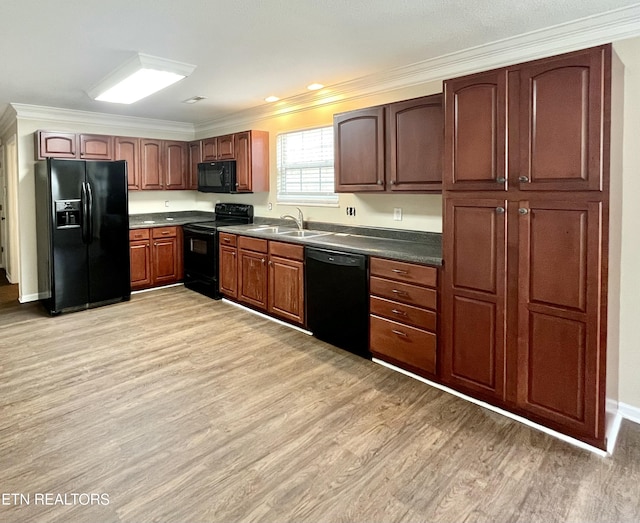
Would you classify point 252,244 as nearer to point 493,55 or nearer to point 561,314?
point 493,55

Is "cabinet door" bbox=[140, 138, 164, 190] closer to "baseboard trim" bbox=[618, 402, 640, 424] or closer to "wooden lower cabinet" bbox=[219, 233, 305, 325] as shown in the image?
"wooden lower cabinet" bbox=[219, 233, 305, 325]

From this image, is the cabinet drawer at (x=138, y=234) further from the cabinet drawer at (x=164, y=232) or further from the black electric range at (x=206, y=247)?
the black electric range at (x=206, y=247)

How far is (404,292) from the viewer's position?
122 inches

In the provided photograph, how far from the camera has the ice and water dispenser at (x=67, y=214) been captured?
4641 millimetres

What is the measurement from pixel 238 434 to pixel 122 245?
11.4 feet

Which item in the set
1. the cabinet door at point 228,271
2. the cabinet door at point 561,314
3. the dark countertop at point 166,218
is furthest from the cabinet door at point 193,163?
the cabinet door at point 561,314

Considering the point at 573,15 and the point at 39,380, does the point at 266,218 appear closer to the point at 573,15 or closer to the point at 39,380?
the point at 39,380

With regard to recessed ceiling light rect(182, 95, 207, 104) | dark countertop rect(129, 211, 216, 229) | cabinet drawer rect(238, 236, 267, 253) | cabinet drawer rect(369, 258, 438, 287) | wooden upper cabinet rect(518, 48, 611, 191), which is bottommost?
cabinet drawer rect(369, 258, 438, 287)

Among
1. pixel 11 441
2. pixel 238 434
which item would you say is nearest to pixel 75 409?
pixel 11 441

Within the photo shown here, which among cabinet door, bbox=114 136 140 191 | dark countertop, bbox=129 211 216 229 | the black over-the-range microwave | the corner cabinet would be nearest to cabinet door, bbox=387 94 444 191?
A: the corner cabinet

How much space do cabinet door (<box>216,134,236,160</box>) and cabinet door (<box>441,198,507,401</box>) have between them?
11.4 ft

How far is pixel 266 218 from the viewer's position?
18.0ft

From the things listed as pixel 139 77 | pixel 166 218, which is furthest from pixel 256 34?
pixel 166 218

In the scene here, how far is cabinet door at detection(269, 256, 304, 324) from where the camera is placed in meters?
4.08
